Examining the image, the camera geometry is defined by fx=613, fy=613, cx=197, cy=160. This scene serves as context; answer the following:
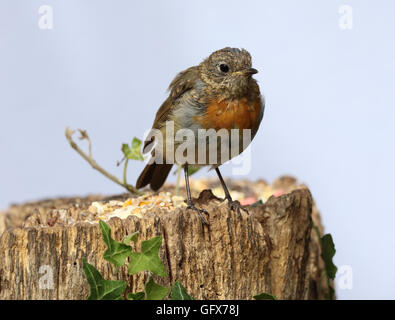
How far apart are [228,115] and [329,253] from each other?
3.88 feet

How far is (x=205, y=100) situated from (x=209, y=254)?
0.95 m

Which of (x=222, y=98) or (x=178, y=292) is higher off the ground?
(x=222, y=98)

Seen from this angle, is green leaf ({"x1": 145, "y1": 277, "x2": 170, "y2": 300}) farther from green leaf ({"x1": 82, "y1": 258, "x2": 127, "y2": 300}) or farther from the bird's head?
the bird's head

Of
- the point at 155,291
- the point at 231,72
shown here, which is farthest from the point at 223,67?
the point at 155,291

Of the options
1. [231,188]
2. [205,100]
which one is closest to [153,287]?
[205,100]

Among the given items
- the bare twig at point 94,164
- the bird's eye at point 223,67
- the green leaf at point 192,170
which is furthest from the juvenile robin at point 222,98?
the bare twig at point 94,164

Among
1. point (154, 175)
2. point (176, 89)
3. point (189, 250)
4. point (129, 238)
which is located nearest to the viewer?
point (129, 238)

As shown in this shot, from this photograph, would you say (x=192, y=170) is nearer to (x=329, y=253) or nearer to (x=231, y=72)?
(x=231, y=72)

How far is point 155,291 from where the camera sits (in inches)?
117

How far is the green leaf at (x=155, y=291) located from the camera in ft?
9.69

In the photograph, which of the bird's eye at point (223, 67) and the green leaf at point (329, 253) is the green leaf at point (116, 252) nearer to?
the bird's eye at point (223, 67)

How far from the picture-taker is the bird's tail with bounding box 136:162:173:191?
14.7ft

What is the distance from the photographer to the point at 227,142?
361cm

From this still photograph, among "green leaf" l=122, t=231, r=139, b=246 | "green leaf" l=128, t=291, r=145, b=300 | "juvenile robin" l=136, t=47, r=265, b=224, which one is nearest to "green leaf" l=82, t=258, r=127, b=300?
"green leaf" l=128, t=291, r=145, b=300
